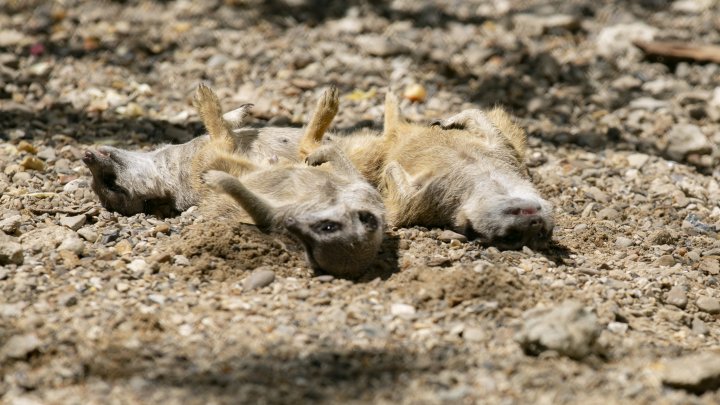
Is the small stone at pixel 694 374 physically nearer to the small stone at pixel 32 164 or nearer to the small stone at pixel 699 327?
the small stone at pixel 699 327

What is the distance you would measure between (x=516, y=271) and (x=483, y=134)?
1.49m

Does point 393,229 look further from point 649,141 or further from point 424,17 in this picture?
point 424,17

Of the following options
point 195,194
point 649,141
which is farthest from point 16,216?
point 649,141

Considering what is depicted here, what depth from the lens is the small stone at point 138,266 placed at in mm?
5121

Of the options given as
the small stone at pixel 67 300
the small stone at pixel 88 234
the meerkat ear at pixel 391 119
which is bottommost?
the small stone at pixel 88 234

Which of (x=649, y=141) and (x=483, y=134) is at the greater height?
(x=483, y=134)

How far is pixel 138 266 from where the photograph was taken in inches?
203

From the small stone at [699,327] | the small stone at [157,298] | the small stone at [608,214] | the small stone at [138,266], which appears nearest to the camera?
the small stone at [157,298]

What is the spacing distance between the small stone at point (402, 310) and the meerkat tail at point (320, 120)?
1.82m

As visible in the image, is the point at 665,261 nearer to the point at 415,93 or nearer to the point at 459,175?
the point at 459,175

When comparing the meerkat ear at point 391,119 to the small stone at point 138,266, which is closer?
the small stone at point 138,266

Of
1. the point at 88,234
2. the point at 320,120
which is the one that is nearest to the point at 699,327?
the point at 320,120

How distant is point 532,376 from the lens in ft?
13.3

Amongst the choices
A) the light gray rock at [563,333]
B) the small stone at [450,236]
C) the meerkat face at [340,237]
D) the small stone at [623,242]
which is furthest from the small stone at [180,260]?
the small stone at [623,242]
